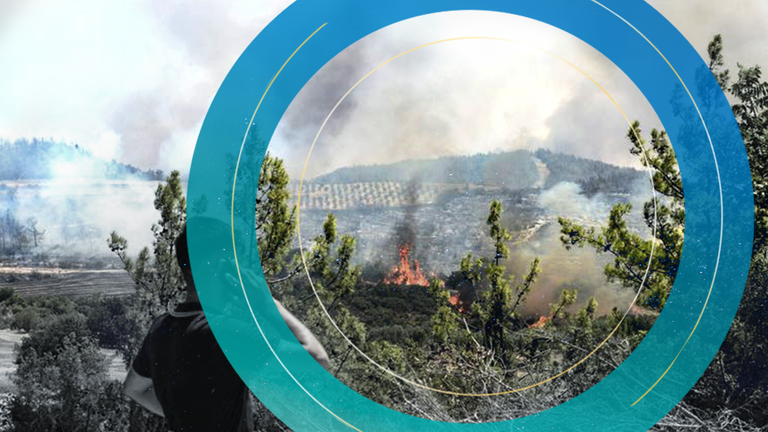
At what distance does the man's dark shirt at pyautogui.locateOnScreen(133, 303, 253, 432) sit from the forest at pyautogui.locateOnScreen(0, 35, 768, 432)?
930mm

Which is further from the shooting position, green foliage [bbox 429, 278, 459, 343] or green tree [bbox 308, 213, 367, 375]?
green foliage [bbox 429, 278, 459, 343]

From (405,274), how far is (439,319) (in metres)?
0.33

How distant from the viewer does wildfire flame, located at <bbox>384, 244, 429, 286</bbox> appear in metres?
3.42

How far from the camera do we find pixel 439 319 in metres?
3.52

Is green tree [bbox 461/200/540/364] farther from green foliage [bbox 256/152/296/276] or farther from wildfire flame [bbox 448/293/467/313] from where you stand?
green foliage [bbox 256/152/296/276]

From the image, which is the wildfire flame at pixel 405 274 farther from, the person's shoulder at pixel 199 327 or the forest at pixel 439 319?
the person's shoulder at pixel 199 327

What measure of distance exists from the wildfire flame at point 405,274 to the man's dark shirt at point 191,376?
115cm

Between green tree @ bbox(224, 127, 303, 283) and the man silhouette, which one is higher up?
green tree @ bbox(224, 127, 303, 283)

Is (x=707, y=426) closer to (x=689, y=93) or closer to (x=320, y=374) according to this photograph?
(x=689, y=93)

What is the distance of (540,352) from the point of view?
3514 millimetres

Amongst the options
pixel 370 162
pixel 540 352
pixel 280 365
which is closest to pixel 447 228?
pixel 370 162

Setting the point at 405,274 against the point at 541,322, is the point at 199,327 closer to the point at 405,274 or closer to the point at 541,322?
the point at 405,274

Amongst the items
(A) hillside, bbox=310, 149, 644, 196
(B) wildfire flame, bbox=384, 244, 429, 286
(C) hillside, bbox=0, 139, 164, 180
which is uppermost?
(A) hillside, bbox=310, 149, 644, 196

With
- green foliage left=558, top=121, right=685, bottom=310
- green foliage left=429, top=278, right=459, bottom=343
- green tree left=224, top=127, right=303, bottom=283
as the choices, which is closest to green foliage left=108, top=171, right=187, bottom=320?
green tree left=224, top=127, right=303, bottom=283
